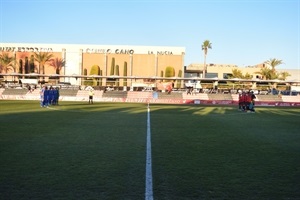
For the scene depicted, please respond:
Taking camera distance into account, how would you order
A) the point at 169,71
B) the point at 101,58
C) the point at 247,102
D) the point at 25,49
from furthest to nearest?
the point at 25,49, the point at 101,58, the point at 169,71, the point at 247,102

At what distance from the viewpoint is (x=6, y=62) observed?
76438 millimetres

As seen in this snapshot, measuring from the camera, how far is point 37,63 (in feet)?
266

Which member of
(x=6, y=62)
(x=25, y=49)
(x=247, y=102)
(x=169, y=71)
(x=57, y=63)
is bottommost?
(x=247, y=102)

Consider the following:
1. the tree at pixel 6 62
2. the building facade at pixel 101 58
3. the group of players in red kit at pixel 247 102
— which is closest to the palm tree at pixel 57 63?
the building facade at pixel 101 58

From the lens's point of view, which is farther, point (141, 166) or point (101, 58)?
point (101, 58)

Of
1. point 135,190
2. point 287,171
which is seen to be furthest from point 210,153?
point 135,190

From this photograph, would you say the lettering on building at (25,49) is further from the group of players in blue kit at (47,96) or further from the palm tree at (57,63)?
the group of players in blue kit at (47,96)

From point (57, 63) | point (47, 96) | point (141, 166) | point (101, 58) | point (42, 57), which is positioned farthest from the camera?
point (101, 58)

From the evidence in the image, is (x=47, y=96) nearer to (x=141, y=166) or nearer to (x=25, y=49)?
(x=141, y=166)

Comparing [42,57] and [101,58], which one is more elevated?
[101,58]

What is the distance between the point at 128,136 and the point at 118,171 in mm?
5078

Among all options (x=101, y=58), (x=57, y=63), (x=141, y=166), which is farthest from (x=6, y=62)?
(x=141, y=166)

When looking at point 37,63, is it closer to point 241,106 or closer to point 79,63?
point 79,63

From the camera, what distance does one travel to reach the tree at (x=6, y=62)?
76250 mm
